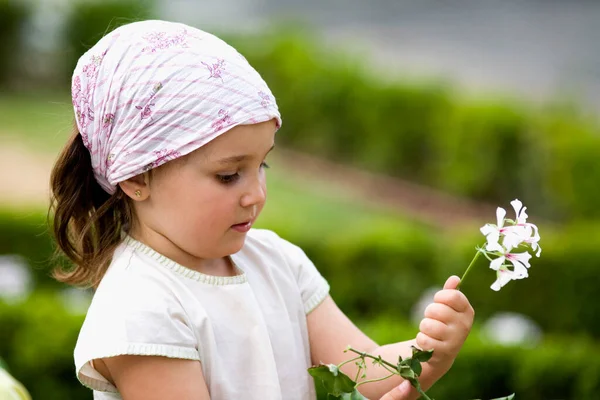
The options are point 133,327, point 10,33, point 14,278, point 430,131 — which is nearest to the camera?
point 133,327

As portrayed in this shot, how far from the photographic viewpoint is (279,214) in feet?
28.5

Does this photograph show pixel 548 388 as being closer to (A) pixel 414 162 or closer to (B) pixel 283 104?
(A) pixel 414 162

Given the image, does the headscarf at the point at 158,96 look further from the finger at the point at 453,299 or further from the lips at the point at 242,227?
the finger at the point at 453,299

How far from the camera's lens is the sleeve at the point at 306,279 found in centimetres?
285

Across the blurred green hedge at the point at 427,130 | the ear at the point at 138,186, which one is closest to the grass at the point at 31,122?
the blurred green hedge at the point at 427,130

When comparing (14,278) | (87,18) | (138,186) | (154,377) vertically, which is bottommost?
(87,18)

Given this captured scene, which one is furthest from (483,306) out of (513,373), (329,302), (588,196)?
(329,302)

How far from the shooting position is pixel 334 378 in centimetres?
236

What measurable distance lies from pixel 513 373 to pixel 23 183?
19.2 feet

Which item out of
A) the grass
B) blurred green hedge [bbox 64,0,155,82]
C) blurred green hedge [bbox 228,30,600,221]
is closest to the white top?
blurred green hedge [bbox 228,30,600,221]

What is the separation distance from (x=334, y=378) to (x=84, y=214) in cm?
75

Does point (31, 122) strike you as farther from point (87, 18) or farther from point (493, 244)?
point (493, 244)

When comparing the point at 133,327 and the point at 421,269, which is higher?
the point at 133,327

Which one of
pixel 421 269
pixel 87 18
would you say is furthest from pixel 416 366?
pixel 87 18
